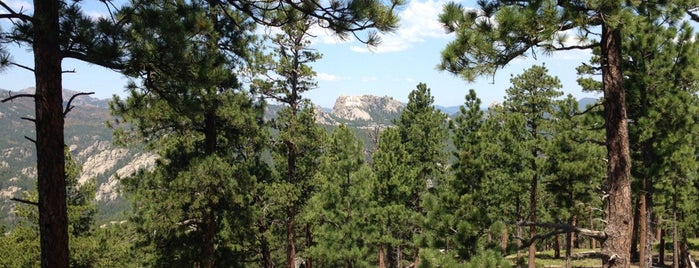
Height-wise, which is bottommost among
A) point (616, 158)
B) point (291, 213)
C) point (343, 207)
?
point (291, 213)

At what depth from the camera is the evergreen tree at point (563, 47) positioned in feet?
17.9

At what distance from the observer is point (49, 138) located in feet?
16.0

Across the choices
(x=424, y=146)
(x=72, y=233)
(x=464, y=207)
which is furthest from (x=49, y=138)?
(x=424, y=146)

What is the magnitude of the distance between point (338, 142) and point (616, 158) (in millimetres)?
14269

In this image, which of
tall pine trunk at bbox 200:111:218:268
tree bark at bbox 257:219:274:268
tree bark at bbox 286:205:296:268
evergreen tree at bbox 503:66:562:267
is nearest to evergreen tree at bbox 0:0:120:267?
tall pine trunk at bbox 200:111:218:268

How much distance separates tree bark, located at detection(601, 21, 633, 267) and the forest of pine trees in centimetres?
3

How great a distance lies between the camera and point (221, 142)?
1414cm

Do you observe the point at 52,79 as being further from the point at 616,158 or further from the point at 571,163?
the point at 571,163

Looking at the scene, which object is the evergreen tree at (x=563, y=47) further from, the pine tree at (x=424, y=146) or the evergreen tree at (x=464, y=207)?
the pine tree at (x=424, y=146)

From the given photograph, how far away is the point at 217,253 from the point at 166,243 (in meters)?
2.26

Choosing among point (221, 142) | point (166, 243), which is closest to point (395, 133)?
point (221, 142)

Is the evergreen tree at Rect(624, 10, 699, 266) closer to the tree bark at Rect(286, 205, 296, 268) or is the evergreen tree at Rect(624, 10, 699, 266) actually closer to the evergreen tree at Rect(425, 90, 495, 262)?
the evergreen tree at Rect(425, 90, 495, 262)

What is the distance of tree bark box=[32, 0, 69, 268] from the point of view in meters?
4.78

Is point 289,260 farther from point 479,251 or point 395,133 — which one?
point 479,251
